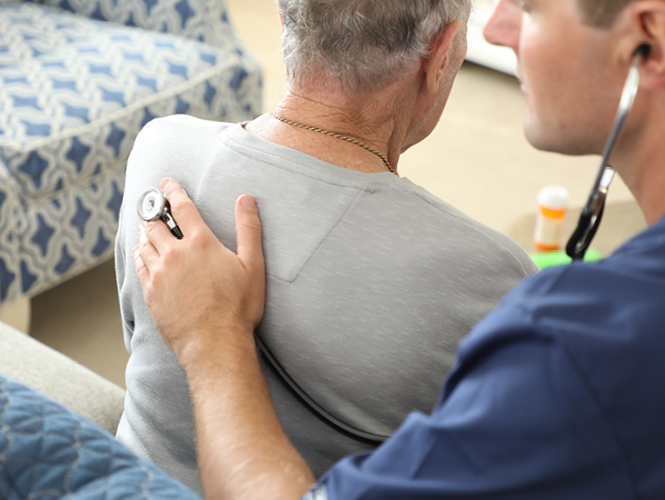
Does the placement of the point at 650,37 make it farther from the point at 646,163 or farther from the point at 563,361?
the point at 563,361

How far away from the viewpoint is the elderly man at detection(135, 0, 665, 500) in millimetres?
504

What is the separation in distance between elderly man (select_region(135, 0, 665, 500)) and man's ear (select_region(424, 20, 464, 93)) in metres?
0.22

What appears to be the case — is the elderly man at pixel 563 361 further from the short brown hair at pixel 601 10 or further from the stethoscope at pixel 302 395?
the stethoscope at pixel 302 395

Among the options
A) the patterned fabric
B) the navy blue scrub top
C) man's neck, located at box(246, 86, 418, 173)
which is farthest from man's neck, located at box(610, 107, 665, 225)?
the patterned fabric

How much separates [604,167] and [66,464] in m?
0.54

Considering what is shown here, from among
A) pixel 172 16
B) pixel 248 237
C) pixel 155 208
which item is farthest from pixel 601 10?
pixel 172 16

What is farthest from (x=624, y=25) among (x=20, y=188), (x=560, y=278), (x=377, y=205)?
(x=20, y=188)

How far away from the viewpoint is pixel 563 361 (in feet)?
1.66

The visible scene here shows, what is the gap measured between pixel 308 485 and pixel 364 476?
0.18m

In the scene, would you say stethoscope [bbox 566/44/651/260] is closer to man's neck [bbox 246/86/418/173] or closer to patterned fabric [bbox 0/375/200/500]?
man's neck [bbox 246/86/418/173]

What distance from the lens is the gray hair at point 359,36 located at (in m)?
0.89

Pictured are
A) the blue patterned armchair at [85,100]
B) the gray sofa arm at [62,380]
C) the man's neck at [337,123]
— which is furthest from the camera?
the blue patterned armchair at [85,100]

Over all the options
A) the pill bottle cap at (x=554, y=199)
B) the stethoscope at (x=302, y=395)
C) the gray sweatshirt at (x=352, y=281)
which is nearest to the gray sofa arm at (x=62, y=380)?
the gray sweatshirt at (x=352, y=281)

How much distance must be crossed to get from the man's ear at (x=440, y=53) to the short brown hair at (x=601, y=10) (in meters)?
0.37
